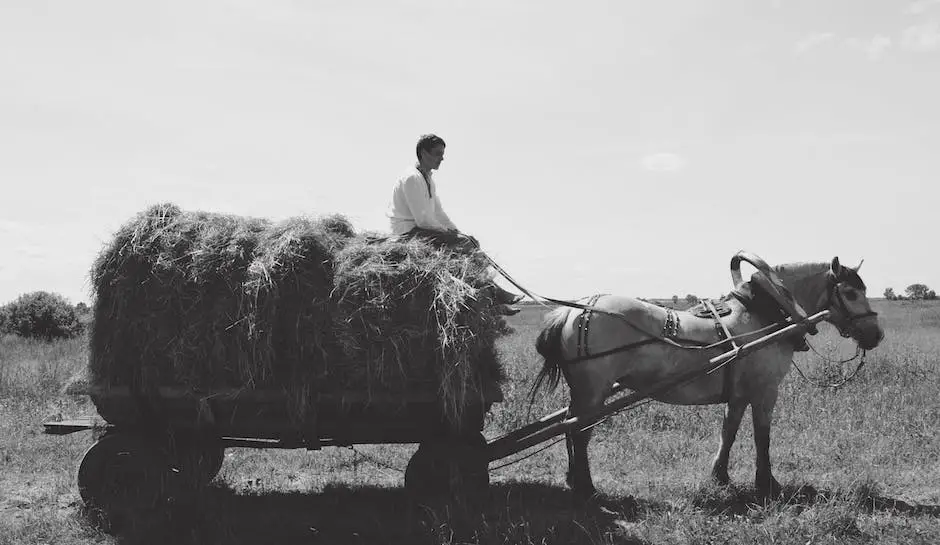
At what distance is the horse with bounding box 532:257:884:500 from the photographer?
233 inches

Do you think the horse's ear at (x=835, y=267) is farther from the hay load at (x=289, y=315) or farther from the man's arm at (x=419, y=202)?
the man's arm at (x=419, y=202)

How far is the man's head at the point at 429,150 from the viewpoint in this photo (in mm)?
6129

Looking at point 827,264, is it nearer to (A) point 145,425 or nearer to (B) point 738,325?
(B) point 738,325

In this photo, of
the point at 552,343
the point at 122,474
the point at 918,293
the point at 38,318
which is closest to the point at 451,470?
the point at 552,343

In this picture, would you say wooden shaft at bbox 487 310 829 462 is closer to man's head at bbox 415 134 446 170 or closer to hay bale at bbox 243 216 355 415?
hay bale at bbox 243 216 355 415

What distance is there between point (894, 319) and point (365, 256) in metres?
31.2

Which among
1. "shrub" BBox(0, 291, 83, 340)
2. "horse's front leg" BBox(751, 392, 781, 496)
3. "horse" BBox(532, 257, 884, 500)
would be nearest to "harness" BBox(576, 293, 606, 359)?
"horse" BBox(532, 257, 884, 500)

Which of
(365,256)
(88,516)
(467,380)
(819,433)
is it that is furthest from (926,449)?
(88,516)

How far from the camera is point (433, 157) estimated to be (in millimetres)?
6180

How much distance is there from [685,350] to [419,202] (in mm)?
2736

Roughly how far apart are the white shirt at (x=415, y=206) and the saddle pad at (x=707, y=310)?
99.4 inches

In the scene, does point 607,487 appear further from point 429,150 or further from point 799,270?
point 429,150

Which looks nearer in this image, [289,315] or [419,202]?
[289,315]

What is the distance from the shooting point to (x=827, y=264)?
667 cm
